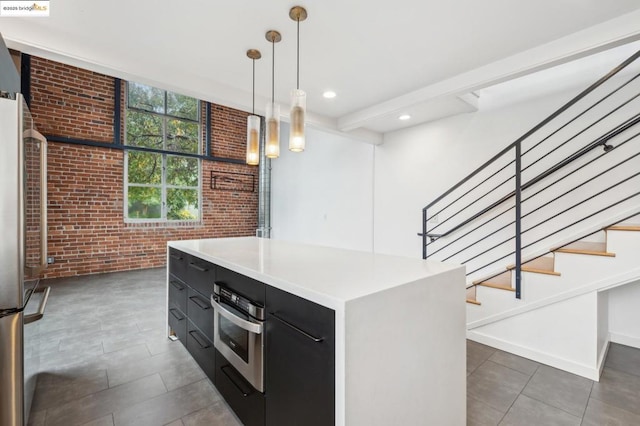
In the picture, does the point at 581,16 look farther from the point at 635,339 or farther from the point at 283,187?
the point at 283,187

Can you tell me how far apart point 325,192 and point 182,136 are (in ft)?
10.4

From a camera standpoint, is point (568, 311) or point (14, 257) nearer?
point (14, 257)

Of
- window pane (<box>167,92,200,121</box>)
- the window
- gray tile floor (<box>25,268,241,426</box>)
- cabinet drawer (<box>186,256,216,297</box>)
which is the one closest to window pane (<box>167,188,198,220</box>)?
the window

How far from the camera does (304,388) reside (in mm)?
1143

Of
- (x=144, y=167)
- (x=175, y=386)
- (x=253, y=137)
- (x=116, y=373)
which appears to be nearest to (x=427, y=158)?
(x=253, y=137)

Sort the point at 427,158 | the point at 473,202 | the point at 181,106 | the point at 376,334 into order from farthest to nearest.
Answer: the point at 181,106, the point at 427,158, the point at 473,202, the point at 376,334

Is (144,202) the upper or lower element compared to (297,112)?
lower

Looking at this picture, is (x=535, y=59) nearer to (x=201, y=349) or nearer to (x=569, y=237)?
(x=569, y=237)

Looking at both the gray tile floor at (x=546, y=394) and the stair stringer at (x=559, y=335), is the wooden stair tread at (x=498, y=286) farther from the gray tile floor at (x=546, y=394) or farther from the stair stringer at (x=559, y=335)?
the gray tile floor at (x=546, y=394)

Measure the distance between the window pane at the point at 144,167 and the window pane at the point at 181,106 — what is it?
97 centimetres

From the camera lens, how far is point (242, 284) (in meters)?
1.55

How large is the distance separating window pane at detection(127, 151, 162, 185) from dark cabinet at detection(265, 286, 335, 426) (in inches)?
213

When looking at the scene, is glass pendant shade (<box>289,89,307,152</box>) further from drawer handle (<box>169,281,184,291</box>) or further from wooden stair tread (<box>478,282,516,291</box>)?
wooden stair tread (<box>478,282,516,291</box>)

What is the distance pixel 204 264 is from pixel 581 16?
301 cm
